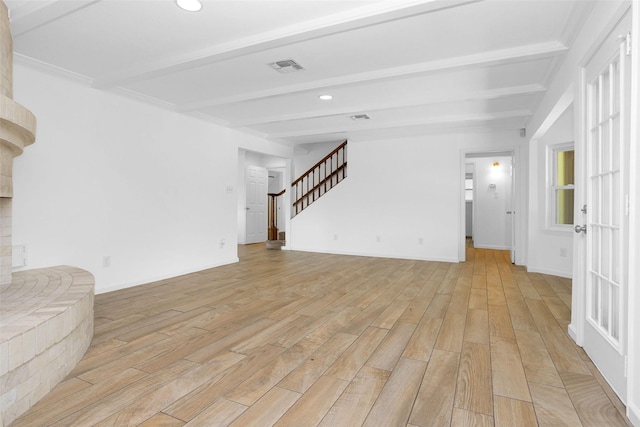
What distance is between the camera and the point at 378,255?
22.6 ft

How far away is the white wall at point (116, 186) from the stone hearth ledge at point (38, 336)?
1.05 metres

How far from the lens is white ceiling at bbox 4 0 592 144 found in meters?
2.38

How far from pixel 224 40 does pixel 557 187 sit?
4.99 meters

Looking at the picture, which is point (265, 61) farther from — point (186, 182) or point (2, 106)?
point (186, 182)

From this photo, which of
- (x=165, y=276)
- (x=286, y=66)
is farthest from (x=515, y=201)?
(x=165, y=276)

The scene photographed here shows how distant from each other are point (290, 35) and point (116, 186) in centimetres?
286

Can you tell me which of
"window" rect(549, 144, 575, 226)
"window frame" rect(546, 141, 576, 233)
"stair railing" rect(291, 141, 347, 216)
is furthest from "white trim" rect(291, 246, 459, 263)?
"window" rect(549, 144, 575, 226)

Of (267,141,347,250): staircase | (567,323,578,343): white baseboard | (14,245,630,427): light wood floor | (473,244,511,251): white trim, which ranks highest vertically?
(267,141,347,250): staircase

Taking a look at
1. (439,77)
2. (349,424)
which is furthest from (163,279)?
(439,77)

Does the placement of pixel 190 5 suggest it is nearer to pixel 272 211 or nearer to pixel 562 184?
pixel 562 184

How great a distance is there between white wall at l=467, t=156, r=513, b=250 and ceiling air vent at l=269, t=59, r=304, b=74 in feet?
20.8

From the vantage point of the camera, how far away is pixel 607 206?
6.98 ft

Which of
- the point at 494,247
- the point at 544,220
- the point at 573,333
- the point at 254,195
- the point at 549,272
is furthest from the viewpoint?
the point at 254,195

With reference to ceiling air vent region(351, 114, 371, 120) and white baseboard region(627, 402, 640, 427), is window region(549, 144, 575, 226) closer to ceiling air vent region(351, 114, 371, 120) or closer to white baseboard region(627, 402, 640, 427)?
ceiling air vent region(351, 114, 371, 120)
